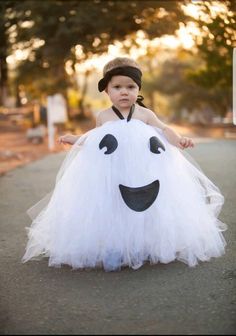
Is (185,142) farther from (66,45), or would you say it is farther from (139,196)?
(66,45)

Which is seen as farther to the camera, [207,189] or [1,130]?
[1,130]

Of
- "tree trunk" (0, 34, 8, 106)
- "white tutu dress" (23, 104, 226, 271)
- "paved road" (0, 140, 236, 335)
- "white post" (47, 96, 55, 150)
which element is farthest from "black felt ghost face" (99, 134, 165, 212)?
"tree trunk" (0, 34, 8, 106)

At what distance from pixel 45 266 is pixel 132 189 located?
2.76 feet

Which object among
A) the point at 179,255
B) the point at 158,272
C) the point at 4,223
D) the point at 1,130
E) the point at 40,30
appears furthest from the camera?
the point at 1,130

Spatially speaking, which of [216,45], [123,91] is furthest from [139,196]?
[216,45]

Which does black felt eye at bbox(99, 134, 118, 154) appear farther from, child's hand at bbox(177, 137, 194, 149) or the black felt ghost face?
child's hand at bbox(177, 137, 194, 149)

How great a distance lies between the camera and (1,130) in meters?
23.8

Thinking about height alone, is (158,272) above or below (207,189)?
below

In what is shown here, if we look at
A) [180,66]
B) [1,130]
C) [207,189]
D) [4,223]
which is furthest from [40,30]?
[180,66]

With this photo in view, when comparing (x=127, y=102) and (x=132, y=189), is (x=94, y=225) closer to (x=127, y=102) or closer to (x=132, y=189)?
(x=132, y=189)

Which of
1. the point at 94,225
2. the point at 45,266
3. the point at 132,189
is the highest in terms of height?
the point at 132,189

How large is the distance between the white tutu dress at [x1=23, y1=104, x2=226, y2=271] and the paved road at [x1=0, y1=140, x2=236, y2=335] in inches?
4.1

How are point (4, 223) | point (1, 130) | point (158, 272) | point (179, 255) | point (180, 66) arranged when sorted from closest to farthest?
point (158, 272), point (179, 255), point (4, 223), point (1, 130), point (180, 66)

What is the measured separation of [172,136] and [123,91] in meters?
0.49
